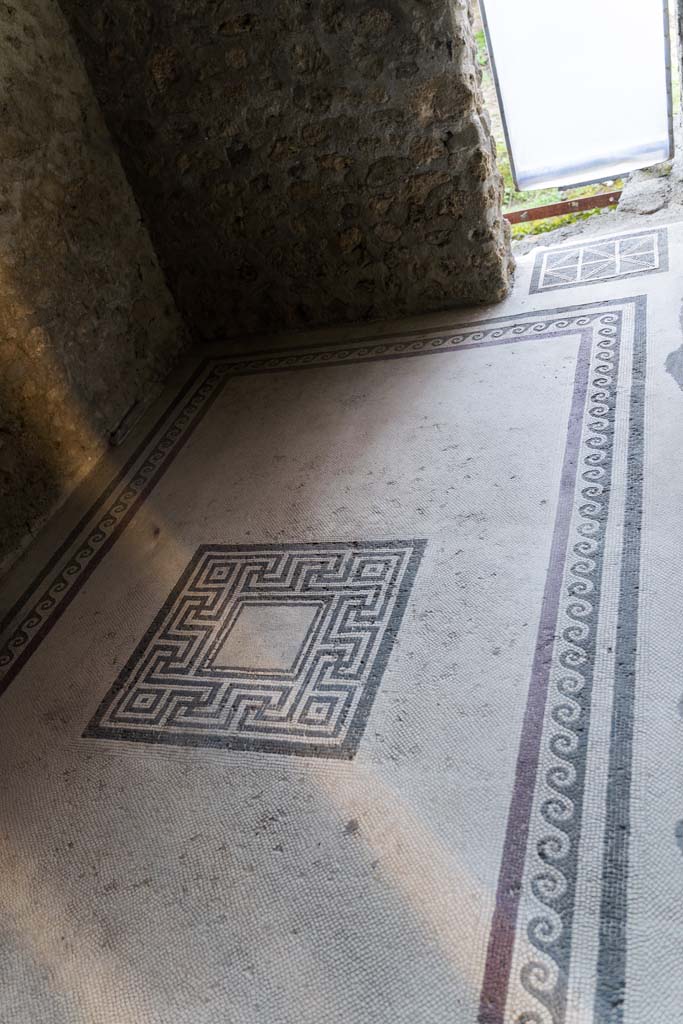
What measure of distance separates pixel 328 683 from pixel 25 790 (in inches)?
26.3

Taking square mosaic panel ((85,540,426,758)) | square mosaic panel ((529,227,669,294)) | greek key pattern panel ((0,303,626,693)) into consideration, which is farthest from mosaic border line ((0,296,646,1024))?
square mosaic panel ((85,540,426,758))

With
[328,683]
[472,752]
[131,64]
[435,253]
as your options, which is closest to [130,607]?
[328,683]

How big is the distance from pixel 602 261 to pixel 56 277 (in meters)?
1.84

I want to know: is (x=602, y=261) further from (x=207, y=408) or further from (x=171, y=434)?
(x=171, y=434)

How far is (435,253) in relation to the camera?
2.85 meters

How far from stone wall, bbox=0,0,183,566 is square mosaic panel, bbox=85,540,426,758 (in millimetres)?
788

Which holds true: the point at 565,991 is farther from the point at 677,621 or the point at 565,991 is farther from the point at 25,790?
the point at 25,790

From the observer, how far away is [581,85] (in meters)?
3.06

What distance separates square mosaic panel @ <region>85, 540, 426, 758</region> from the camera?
5.48 feet

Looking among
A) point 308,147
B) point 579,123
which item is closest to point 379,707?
point 308,147

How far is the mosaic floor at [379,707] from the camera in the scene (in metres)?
1.25

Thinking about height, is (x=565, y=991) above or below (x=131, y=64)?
below

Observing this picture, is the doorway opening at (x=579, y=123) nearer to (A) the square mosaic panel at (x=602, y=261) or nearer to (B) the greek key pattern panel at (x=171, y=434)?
(A) the square mosaic panel at (x=602, y=261)

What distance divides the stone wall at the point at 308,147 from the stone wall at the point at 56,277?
0.48ft
